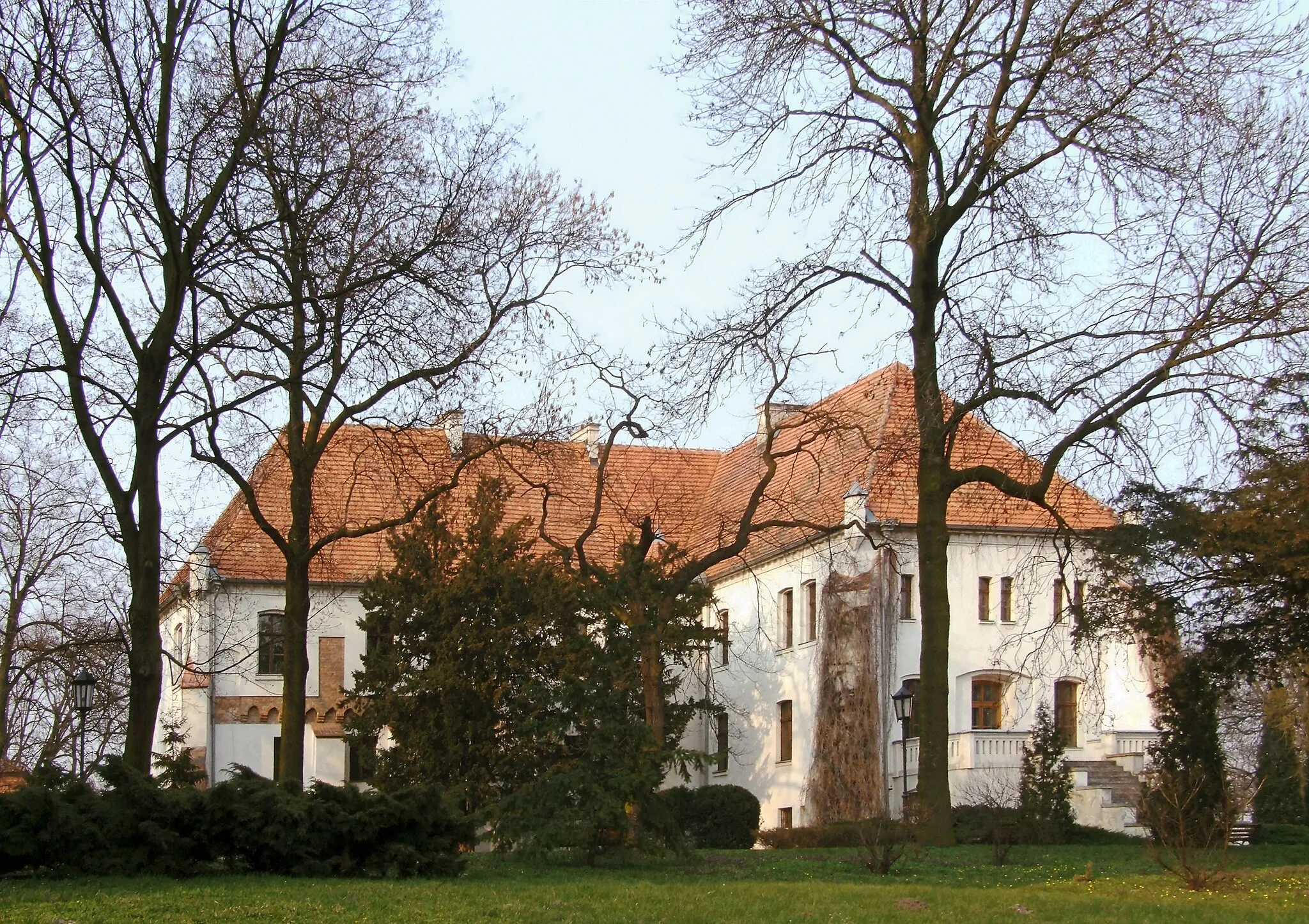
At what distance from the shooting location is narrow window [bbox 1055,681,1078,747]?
1403 inches

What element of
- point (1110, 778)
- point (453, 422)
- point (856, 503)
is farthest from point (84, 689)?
point (1110, 778)

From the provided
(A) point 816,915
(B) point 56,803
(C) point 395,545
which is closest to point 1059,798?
(C) point 395,545

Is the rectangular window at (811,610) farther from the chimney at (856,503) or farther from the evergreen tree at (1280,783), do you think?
the evergreen tree at (1280,783)

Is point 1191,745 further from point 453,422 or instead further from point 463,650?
point 463,650

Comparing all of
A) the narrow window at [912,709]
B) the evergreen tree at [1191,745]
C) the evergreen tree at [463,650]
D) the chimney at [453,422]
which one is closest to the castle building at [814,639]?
the narrow window at [912,709]

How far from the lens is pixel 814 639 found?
37.6m

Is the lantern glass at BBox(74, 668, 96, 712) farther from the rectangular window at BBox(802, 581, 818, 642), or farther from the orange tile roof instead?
the rectangular window at BBox(802, 581, 818, 642)

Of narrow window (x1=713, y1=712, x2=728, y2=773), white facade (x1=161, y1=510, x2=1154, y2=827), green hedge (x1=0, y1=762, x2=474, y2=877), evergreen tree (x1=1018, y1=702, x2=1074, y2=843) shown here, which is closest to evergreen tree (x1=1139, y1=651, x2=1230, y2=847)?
evergreen tree (x1=1018, y1=702, x2=1074, y2=843)

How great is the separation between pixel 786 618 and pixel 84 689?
19.3 m

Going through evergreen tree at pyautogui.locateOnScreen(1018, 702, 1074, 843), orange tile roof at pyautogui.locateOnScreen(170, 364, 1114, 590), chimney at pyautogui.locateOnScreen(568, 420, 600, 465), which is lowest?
evergreen tree at pyautogui.locateOnScreen(1018, 702, 1074, 843)

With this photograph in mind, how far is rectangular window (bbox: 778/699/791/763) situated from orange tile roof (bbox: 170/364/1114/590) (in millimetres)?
4155

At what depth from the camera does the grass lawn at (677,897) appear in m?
11.7

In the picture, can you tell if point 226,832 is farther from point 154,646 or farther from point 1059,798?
point 1059,798

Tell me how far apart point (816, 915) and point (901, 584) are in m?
24.3
